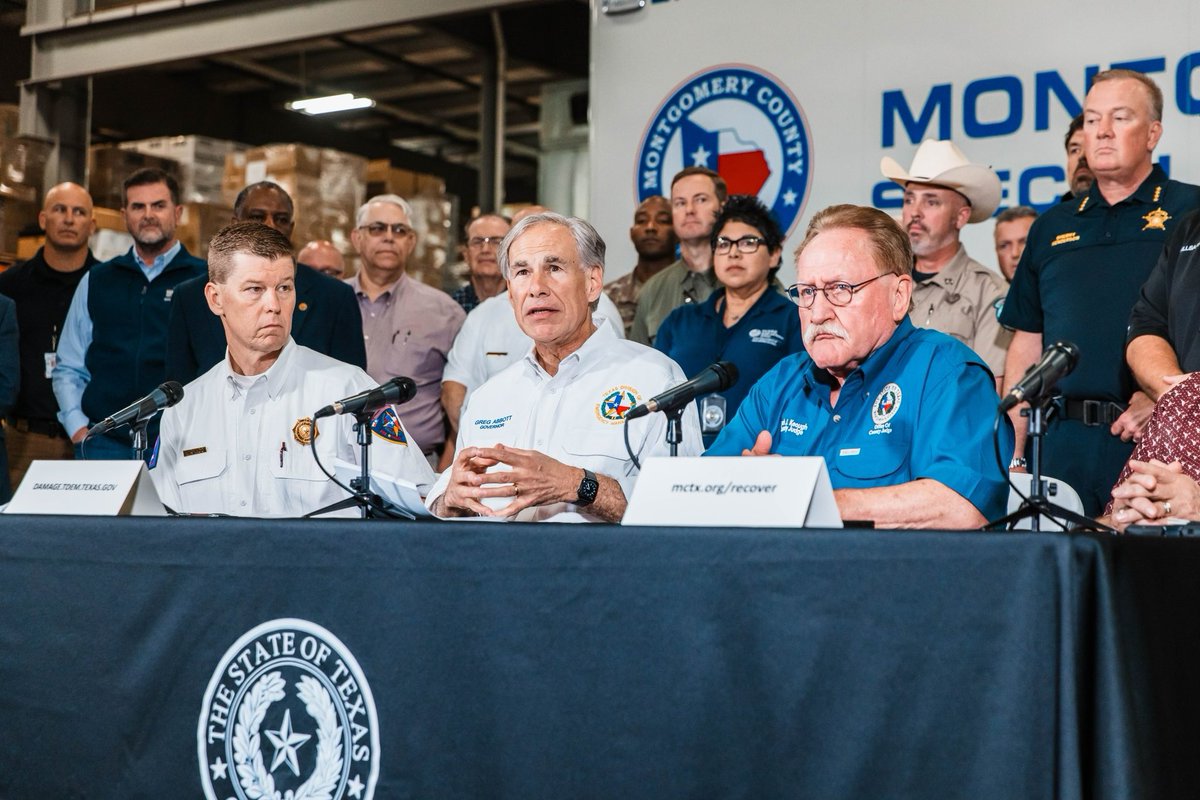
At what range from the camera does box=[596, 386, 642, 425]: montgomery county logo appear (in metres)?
2.92

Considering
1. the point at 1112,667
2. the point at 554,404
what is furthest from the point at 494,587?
the point at 554,404

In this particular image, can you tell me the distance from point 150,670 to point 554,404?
1200 mm

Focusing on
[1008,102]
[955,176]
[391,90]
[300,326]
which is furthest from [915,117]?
[391,90]

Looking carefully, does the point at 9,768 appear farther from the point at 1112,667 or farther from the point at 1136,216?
the point at 1136,216

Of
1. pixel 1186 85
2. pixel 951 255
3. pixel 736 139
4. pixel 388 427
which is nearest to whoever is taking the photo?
pixel 388 427

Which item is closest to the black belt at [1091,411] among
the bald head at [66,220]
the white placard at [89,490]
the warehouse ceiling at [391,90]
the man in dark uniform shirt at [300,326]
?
the man in dark uniform shirt at [300,326]

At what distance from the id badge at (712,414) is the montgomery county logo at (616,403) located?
2.84 ft

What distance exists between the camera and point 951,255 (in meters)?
4.44

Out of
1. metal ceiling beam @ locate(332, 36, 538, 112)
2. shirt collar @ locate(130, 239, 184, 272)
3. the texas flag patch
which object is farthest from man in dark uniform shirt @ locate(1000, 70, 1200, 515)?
metal ceiling beam @ locate(332, 36, 538, 112)

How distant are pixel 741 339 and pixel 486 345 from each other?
1075mm

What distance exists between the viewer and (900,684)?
59.5 inches

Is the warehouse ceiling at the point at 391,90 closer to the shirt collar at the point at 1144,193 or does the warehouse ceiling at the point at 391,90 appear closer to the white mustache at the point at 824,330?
the shirt collar at the point at 1144,193

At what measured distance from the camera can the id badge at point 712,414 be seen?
3.81 metres

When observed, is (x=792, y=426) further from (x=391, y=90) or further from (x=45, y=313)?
(x=391, y=90)
